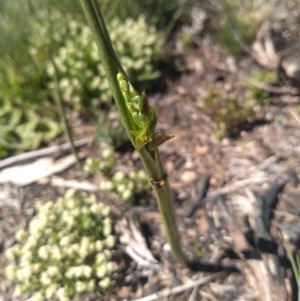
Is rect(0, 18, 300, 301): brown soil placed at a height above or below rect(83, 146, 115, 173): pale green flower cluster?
below

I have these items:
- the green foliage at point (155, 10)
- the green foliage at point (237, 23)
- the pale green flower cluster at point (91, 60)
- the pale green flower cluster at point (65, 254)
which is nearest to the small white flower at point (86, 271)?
the pale green flower cluster at point (65, 254)

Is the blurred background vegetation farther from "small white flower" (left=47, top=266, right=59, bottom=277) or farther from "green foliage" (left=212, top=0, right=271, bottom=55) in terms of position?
"small white flower" (left=47, top=266, right=59, bottom=277)

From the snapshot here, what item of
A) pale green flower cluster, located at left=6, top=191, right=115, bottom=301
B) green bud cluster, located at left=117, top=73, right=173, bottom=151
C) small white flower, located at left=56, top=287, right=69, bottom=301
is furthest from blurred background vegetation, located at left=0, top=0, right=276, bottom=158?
green bud cluster, located at left=117, top=73, right=173, bottom=151

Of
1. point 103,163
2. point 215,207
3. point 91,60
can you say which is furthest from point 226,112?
point 91,60

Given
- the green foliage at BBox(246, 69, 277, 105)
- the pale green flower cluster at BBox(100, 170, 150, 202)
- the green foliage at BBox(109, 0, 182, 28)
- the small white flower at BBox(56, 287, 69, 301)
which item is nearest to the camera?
the small white flower at BBox(56, 287, 69, 301)

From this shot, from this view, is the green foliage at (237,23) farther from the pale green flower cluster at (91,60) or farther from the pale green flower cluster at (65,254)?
the pale green flower cluster at (65,254)
